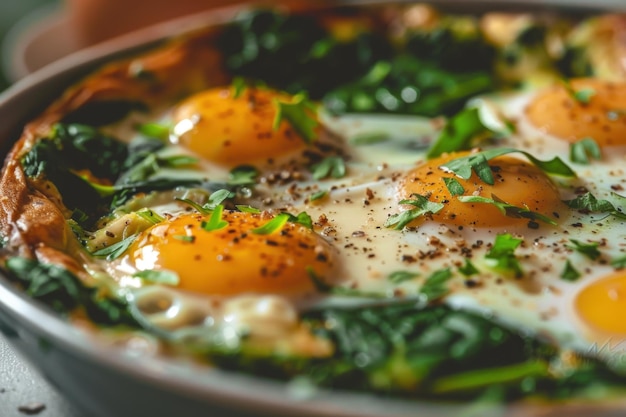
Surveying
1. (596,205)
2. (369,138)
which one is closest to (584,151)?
(596,205)

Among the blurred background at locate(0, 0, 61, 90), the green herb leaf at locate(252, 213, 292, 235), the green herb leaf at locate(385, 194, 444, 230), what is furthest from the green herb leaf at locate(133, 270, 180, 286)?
the blurred background at locate(0, 0, 61, 90)

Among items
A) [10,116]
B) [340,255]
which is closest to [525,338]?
[340,255]

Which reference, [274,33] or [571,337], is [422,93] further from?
[571,337]

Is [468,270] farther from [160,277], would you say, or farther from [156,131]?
[156,131]

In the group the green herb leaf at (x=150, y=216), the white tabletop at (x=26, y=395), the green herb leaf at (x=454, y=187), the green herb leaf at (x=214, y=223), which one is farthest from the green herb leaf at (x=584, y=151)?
the white tabletop at (x=26, y=395)

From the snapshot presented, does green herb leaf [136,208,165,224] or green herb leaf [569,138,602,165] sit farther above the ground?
green herb leaf [136,208,165,224]

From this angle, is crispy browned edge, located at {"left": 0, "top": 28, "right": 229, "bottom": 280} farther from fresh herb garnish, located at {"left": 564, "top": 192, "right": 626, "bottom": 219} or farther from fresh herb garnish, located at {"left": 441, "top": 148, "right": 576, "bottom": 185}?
fresh herb garnish, located at {"left": 564, "top": 192, "right": 626, "bottom": 219}

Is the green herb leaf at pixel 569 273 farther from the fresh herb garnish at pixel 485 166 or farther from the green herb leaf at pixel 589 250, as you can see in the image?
the fresh herb garnish at pixel 485 166
